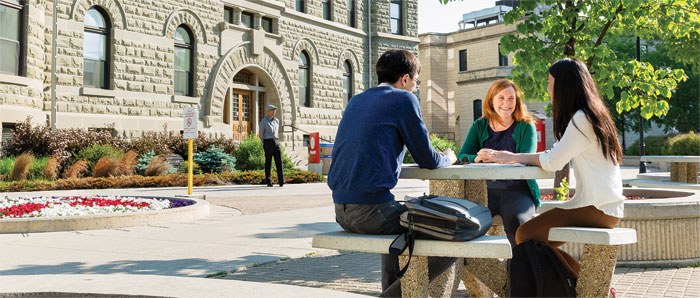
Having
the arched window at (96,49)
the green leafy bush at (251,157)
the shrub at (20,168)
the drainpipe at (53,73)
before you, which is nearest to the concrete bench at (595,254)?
the shrub at (20,168)

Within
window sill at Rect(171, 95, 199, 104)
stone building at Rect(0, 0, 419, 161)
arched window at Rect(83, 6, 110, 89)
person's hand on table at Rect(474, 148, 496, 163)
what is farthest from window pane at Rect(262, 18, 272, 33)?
person's hand on table at Rect(474, 148, 496, 163)

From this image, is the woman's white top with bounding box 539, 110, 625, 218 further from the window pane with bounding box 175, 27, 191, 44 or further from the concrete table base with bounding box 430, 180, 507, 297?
the window pane with bounding box 175, 27, 191, 44

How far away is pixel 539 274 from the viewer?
11.3 feet

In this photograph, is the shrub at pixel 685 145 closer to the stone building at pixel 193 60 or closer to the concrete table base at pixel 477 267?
the stone building at pixel 193 60

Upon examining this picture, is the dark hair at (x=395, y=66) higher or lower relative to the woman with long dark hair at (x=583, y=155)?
higher

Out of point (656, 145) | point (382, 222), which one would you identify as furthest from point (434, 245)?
point (656, 145)

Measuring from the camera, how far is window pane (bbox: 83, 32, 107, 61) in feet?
61.5

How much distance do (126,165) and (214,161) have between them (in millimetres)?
3051

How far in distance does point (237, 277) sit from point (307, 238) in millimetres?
2340

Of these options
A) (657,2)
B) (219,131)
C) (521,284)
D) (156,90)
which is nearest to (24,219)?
(521,284)

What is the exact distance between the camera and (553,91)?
3652mm

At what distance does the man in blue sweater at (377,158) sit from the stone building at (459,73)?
4070cm

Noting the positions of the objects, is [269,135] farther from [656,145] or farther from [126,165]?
[656,145]

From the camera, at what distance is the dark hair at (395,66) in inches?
147
